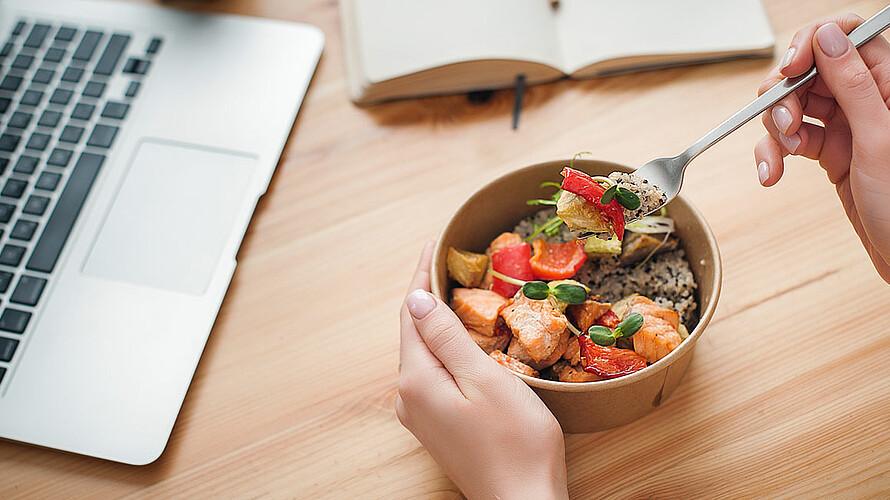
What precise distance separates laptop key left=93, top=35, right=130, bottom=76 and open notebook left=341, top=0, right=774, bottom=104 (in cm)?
37

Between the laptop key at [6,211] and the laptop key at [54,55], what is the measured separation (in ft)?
0.85

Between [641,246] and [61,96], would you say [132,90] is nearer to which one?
[61,96]

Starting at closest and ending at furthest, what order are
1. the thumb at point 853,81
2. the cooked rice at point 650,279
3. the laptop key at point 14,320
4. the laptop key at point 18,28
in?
the thumb at point 853,81
the cooked rice at point 650,279
the laptop key at point 14,320
the laptop key at point 18,28

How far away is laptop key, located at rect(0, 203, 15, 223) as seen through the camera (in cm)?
98

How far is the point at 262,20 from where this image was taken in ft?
3.89

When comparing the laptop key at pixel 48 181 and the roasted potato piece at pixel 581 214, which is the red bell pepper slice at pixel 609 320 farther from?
the laptop key at pixel 48 181

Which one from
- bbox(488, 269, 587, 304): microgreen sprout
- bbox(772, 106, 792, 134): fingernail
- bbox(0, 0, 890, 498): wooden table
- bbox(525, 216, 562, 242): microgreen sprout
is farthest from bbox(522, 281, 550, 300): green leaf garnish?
bbox(772, 106, 792, 134): fingernail

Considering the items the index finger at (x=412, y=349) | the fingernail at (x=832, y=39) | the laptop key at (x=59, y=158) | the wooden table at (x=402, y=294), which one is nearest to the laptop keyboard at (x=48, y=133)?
the laptop key at (x=59, y=158)

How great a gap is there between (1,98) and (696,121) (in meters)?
1.08

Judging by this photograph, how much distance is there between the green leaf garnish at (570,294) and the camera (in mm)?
751

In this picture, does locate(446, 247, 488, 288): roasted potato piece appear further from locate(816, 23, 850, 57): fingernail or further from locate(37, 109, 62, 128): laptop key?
locate(37, 109, 62, 128): laptop key

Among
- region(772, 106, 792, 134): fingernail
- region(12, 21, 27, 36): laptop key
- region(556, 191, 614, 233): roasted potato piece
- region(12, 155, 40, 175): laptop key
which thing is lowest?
region(12, 155, 40, 175): laptop key

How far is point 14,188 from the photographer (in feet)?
3.26

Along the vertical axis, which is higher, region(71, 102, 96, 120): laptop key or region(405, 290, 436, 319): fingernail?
region(405, 290, 436, 319): fingernail
